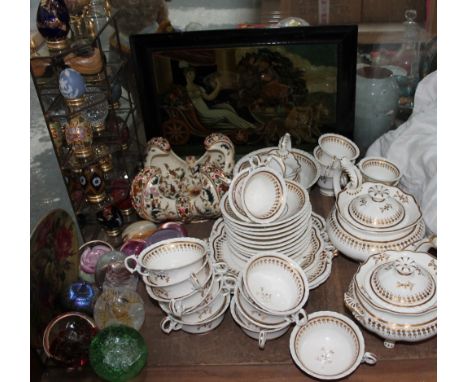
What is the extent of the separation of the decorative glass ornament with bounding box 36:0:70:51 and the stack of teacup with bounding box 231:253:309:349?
771mm

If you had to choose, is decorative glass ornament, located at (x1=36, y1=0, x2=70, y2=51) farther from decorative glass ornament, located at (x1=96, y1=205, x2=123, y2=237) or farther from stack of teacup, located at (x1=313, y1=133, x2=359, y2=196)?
stack of teacup, located at (x1=313, y1=133, x2=359, y2=196)

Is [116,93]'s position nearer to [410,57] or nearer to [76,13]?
[76,13]

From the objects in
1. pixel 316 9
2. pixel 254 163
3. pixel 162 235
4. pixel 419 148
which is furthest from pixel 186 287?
pixel 316 9

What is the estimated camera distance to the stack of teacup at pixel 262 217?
117 cm

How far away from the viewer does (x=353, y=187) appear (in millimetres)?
1308

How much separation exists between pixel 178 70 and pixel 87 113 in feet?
1.12

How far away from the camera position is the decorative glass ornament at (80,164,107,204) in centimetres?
139

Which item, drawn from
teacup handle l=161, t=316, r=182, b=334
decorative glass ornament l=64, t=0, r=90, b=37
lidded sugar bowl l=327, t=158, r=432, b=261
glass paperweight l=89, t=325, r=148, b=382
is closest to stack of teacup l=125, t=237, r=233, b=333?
teacup handle l=161, t=316, r=182, b=334

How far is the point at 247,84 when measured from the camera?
1.63 meters

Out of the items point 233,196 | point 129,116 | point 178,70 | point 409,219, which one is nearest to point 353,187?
point 409,219

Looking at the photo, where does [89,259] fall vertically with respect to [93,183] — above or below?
below

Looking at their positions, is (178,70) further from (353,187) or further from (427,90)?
(427,90)

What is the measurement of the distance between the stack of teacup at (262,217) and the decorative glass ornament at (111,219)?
0.39 meters

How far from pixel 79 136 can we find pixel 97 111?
174 mm
